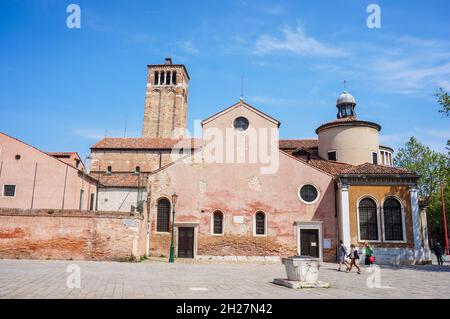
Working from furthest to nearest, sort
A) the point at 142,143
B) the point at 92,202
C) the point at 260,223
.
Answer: the point at 142,143 < the point at 92,202 < the point at 260,223

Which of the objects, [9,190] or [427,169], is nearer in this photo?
[9,190]

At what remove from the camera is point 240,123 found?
88.6ft

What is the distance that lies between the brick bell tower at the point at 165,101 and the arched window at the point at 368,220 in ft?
112

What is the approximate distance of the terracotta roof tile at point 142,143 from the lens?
40.7m

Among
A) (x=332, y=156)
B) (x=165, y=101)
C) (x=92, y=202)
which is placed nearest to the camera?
(x=332, y=156)

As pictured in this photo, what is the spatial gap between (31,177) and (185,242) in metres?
12.9

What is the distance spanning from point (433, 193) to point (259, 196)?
2665 cm

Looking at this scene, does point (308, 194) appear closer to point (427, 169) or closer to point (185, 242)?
point (185, 242)

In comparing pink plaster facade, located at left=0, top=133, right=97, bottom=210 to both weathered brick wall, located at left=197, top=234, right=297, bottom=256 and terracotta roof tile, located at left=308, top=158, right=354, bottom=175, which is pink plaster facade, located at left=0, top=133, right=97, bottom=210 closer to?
weathered brick wall, located at left=197, top=234, right=297, bottom=256

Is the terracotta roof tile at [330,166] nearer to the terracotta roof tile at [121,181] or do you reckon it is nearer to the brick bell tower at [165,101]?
the terracotta roof tile at [121,181]

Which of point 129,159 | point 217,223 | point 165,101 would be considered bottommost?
point 217,223

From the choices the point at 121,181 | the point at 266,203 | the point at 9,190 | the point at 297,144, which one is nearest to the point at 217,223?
the point at 266,203
